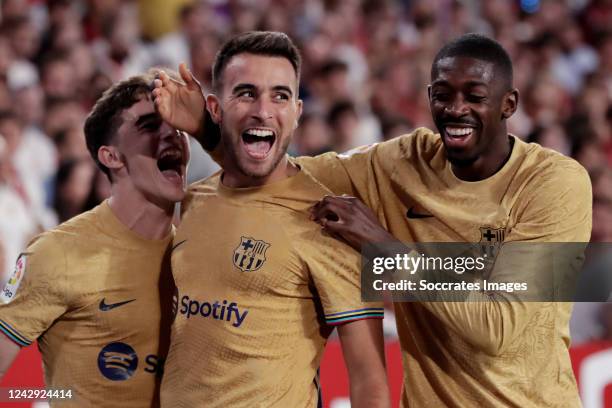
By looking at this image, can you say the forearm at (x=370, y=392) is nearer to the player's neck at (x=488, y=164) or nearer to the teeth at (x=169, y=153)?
the player's neck at (x=488, y=164)

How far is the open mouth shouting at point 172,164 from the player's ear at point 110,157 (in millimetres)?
156

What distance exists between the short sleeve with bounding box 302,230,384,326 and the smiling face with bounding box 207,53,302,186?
0.31 metres

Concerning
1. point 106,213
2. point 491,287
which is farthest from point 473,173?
point 106,213

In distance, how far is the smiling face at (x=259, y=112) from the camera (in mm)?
3275

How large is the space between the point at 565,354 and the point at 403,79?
625 cm

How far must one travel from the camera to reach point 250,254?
126 inches

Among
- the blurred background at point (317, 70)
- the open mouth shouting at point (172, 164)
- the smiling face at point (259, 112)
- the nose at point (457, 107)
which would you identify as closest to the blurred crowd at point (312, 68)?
the blurred background at point (317, 70)

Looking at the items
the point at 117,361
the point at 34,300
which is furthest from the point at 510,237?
the point at 34,300

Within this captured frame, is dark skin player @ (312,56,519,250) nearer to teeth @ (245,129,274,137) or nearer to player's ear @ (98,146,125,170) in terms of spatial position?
teeth @ (245,129,274,137)

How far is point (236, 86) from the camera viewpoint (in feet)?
10.9

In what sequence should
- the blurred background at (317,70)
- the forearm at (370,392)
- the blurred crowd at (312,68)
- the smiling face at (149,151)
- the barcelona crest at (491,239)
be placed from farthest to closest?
the blurred crowd at (312,68), the blurred background at (317,70), the smiling face at (149,151), the barcelona crest at (491,239), the forearm at (370,392)

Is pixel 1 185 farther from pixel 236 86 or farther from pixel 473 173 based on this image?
pixel 473 173

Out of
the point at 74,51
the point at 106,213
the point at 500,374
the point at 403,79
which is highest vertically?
the point at 403,79

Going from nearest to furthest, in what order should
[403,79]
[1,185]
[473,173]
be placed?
1. [473,173]
2. [1,185]
3. [403,79]
